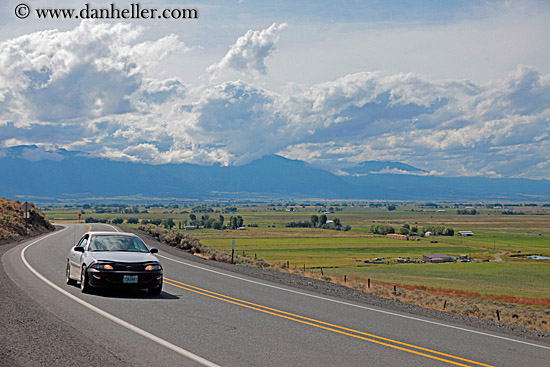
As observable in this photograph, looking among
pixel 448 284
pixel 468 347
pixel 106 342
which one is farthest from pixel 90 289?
pixel 448 284

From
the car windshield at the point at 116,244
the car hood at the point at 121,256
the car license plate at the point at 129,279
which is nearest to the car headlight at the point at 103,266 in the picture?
the car hood at the point at 121,256

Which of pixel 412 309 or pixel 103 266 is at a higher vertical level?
pixel 103 266

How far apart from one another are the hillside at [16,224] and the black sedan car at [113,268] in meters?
25.5

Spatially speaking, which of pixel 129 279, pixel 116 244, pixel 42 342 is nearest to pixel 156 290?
pixel 129 279

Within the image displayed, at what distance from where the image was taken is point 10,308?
12820mm

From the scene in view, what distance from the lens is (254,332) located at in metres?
11.0

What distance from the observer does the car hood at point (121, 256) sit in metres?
15.5

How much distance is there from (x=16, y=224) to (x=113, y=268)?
3936 cm

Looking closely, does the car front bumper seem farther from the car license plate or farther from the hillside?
the hillside

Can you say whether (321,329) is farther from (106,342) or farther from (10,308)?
(10,308)

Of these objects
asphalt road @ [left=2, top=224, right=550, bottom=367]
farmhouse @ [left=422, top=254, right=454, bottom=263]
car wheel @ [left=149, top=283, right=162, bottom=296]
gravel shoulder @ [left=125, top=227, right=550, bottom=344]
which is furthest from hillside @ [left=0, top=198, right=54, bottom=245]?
farmhouse @ [left=422, top=254, right=454, bottom=263]

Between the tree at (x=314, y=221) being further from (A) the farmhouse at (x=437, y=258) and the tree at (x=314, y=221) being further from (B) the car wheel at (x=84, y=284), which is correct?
(B) the car wheel at (x=84, y=284)

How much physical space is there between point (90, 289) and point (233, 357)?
7.73 m

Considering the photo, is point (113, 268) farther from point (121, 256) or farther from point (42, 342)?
point (42, 342)
